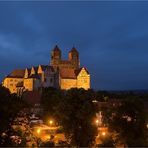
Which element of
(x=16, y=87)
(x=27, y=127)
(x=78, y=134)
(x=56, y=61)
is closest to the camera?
(x=27, y=127)

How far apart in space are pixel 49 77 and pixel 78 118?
84326 millimetres

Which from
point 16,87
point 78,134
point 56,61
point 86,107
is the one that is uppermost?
point 56,61

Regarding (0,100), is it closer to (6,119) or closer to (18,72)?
(6,119)

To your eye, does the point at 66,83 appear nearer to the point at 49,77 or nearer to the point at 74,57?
the point at 49,77

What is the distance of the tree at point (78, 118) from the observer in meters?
22.1

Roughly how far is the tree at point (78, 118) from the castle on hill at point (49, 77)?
78.8m

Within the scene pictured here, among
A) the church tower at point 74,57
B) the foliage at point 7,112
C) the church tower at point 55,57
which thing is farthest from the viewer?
the church tower at point 74,57

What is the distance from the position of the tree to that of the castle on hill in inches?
3101

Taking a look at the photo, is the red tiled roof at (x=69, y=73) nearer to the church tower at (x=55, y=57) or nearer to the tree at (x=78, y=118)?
the church tower at (x=55, y=57)

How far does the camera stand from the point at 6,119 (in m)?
17.9

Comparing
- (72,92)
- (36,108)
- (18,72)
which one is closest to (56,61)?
(18,72)

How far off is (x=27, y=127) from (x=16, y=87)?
92.0 meters

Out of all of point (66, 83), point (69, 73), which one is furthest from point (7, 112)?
point (69, 73)

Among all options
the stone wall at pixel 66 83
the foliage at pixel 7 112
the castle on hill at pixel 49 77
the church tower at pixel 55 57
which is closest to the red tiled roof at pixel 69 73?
the castle on hill at pixel 49 77
